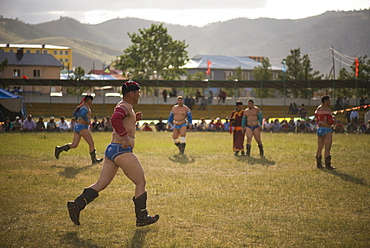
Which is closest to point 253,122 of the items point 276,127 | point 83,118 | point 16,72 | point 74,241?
point 83,118

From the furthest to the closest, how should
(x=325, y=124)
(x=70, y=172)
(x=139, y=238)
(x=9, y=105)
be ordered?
(x=9, y=105) → (x=325, y=124) → (x=70, y=172) → (x=139, y=238)

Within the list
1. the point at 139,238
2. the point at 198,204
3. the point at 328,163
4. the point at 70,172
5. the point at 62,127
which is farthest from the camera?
the point at 62,127

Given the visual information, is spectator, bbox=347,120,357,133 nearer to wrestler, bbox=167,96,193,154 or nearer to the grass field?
the grass field

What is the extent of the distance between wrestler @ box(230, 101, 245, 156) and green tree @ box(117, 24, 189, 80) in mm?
72082

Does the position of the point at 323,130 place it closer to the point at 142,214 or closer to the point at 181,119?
the point at 181,119

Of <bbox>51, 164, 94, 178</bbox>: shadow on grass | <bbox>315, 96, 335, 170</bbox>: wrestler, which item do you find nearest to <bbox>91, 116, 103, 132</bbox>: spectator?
<bbox>51, 164, 94, 178</bbox>: shadow on grass

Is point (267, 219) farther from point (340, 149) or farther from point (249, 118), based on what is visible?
point (340, 149)

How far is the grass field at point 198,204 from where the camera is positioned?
299 inches

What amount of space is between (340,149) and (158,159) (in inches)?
358

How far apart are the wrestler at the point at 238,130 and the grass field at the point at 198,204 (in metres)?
2.38

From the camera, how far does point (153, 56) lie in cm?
9494

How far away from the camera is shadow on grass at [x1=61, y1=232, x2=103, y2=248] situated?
7.20m

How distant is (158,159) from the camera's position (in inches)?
728

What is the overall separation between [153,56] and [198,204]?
86277 mm
